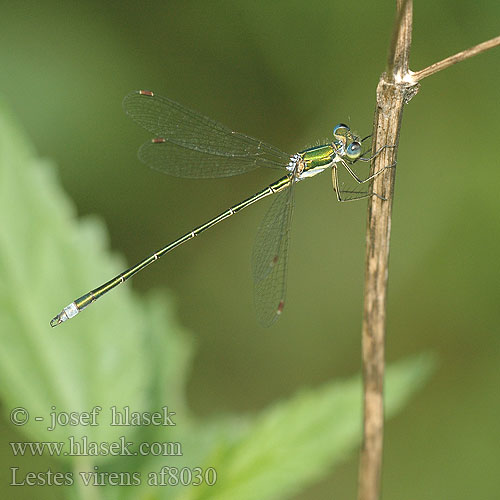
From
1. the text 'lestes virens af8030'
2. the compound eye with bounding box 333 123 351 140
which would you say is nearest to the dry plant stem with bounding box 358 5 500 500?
the text 'lestes virens af8030'

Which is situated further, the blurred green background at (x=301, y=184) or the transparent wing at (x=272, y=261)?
the blurred green background at (x=301, y=184)

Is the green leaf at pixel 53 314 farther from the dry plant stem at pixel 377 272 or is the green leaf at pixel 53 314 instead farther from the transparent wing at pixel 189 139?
the transparent wing at pixel 189 139

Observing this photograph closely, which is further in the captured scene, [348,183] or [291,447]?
[348,183]

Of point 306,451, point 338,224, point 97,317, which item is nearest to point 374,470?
point 306,451

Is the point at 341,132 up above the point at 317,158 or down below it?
below
